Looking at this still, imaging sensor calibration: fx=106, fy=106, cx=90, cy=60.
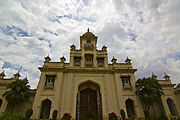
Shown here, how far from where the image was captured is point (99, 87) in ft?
71.9

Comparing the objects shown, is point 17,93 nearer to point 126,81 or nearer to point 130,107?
point 126,81

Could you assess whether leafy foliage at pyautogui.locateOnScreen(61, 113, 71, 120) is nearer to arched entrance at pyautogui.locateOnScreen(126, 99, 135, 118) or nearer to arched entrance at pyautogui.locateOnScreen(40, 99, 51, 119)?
arched entrance at pyautogui.locateOnScreen(40, 99, 51, 119)

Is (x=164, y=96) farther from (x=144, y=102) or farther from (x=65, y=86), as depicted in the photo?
(x=65, y=86)

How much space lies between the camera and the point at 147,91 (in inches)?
746

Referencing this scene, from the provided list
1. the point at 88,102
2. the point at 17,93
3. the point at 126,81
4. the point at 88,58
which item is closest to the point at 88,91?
the point at 88,102

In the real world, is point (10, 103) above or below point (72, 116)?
above

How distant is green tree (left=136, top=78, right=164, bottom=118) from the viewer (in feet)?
60.4

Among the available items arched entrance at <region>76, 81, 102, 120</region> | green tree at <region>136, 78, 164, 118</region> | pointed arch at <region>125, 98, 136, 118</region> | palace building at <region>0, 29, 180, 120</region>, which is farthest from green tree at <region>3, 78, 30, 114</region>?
green tree at <region>136, 78, 164, 118</region>

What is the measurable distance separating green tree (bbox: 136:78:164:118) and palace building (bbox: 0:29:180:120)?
1090mm

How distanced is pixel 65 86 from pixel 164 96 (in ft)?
66.2

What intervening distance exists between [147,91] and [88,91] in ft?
37.3

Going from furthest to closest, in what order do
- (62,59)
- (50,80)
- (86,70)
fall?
(62,59) < (86,70) < (50,80)

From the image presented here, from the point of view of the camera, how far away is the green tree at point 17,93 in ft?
60.3

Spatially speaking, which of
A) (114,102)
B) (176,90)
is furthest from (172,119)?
(114,102)
